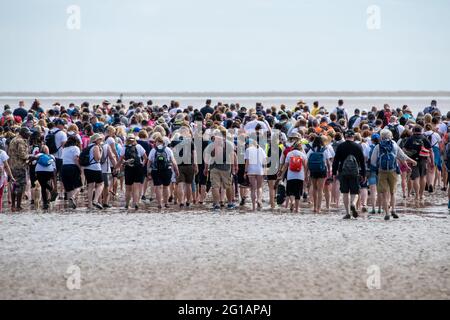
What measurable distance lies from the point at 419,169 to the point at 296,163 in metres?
3.99

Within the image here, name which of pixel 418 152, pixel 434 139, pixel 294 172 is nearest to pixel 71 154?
pixel 294 172

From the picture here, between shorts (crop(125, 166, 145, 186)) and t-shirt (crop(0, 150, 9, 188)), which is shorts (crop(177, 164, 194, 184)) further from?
t-shirt (crop(0, 150, 9, 188))

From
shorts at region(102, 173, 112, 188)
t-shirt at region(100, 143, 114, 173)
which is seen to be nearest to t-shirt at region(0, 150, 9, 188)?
t-shirt at region(100, 143, 114, 173)

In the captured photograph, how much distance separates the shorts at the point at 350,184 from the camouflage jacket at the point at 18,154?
6943mm

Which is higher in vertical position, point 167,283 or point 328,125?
point 328,125

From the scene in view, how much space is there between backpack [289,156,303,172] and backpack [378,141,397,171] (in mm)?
1779

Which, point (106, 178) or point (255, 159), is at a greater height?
point (255, 159)

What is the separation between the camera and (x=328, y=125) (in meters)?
23.6

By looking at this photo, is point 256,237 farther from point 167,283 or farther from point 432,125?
point 432,125

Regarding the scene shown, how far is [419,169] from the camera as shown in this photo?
22.0 meters

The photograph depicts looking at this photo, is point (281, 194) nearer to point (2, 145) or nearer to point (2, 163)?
point (2, 163)

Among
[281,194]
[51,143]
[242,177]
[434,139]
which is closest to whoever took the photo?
[242,177]
